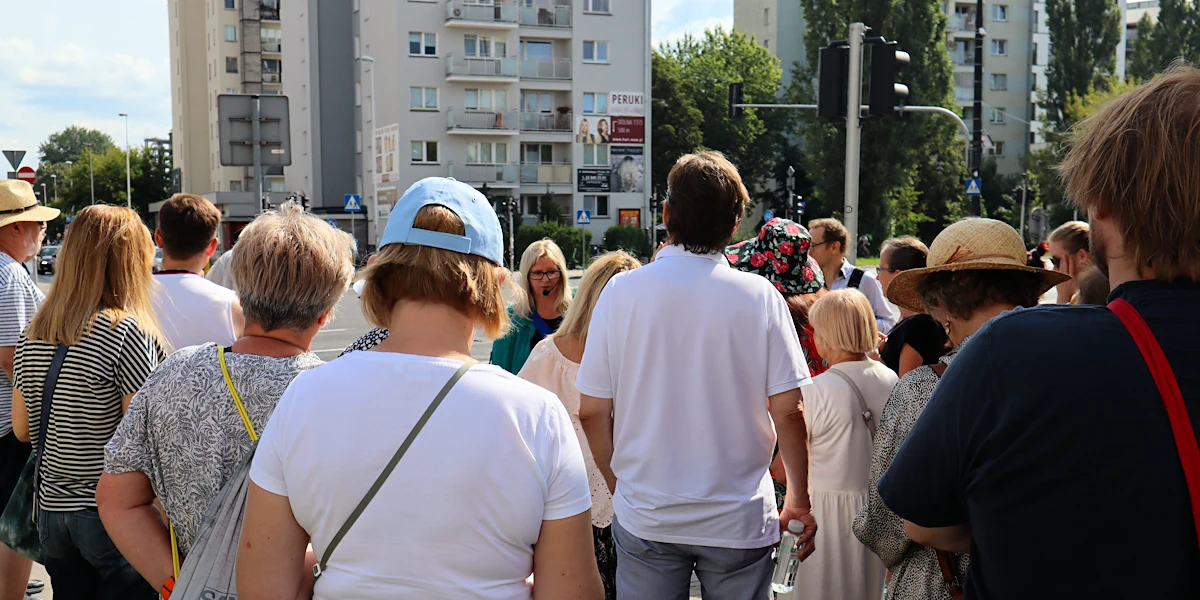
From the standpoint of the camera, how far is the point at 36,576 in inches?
235

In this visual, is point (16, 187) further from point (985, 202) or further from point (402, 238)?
point (985, 202)

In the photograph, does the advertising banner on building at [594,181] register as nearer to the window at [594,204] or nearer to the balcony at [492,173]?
the window at [594,204]

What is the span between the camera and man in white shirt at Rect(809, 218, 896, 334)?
24.4ft

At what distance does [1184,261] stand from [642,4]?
59.1 metres

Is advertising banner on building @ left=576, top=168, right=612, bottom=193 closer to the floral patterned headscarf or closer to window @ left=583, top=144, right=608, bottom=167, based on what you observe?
window @ left=583, top=144, right=608, bottom=167

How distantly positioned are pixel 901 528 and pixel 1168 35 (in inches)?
2681

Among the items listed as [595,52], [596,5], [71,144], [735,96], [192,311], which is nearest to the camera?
[192,311]

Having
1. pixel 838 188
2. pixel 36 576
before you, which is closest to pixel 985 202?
pixel 838 188

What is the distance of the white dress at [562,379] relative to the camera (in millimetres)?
4621

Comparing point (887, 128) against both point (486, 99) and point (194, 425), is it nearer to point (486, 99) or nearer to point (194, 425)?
point (486, 99)

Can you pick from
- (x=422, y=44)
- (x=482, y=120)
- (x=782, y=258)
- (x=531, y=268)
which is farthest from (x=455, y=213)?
(x=422, y=44)

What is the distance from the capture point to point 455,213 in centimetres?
222

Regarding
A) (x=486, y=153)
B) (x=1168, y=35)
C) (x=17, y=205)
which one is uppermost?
(x=1168, y=35)

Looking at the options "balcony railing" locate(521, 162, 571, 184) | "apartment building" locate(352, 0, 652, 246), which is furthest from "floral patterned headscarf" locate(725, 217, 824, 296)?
"balcony railing" locate(521, 162, 571, 184)
